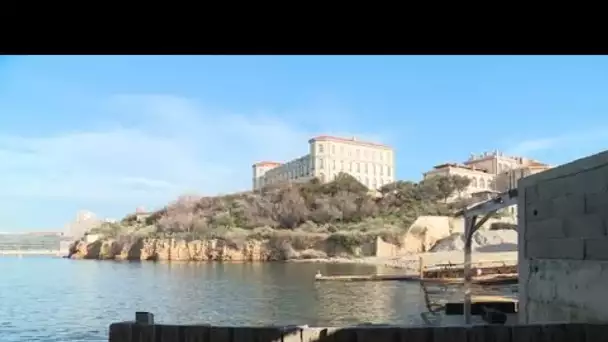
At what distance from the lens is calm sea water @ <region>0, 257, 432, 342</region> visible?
63.9 ft

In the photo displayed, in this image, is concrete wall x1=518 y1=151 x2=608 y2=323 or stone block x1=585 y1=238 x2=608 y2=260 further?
concrete wall x1=518 y1=151 x2=608 y2=323

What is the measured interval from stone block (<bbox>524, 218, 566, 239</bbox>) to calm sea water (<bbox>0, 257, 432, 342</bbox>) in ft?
34.8

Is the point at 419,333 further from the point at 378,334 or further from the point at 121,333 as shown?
the point at 121,333

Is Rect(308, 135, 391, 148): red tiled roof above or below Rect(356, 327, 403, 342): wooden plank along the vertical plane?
above

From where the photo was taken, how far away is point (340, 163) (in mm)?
87250

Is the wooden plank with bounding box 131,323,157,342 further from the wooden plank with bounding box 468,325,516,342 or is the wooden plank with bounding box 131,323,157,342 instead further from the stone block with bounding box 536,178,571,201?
the stone block with bounding box 536,178,571,201

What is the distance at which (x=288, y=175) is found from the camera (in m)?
92.5

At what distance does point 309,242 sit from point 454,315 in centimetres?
5008

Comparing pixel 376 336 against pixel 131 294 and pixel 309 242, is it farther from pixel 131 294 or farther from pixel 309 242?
pixel 309 242

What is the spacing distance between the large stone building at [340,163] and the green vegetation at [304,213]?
12.4 m

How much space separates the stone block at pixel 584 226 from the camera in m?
5.31

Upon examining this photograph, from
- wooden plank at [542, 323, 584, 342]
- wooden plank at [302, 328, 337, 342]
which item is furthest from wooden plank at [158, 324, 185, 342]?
wooden plank at [542, 323, 584, 342]

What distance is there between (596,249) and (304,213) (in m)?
60.3
